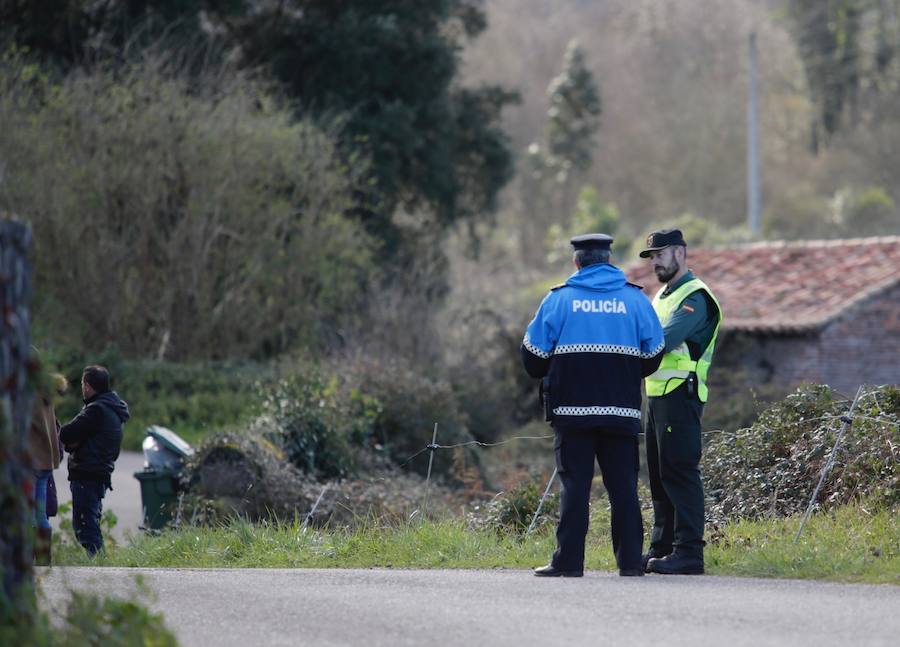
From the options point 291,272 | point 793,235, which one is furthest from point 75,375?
point 793,235

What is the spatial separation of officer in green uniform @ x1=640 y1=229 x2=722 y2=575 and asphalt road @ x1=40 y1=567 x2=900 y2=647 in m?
0.36

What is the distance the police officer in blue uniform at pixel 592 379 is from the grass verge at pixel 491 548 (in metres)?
0.62

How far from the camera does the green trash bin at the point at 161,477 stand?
14148mm

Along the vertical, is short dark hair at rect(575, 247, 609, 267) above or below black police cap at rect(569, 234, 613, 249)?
below

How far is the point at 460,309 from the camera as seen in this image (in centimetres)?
→ 2780

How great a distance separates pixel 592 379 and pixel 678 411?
611 millimetres

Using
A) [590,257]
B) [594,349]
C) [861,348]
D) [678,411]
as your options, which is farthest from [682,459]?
[861,348]

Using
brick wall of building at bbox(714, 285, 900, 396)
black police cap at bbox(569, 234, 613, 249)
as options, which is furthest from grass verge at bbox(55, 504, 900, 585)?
brick wall of building at bbox(714, 285, 900, 396)

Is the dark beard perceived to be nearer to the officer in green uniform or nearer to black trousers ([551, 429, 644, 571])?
the officer in green uniform

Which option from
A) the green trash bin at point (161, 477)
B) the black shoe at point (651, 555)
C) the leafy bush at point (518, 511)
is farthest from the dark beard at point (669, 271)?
the green trash bin at point (161, 477)

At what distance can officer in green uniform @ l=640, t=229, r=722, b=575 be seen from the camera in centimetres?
833

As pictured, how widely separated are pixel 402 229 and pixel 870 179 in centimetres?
2886

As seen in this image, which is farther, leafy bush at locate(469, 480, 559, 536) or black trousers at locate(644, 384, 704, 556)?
leafy bush at locate(469, 480, 559, 536)

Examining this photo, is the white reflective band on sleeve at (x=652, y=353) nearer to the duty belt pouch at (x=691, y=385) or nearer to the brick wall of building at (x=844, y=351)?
the duty belt pouch at (x=691, y=385)
